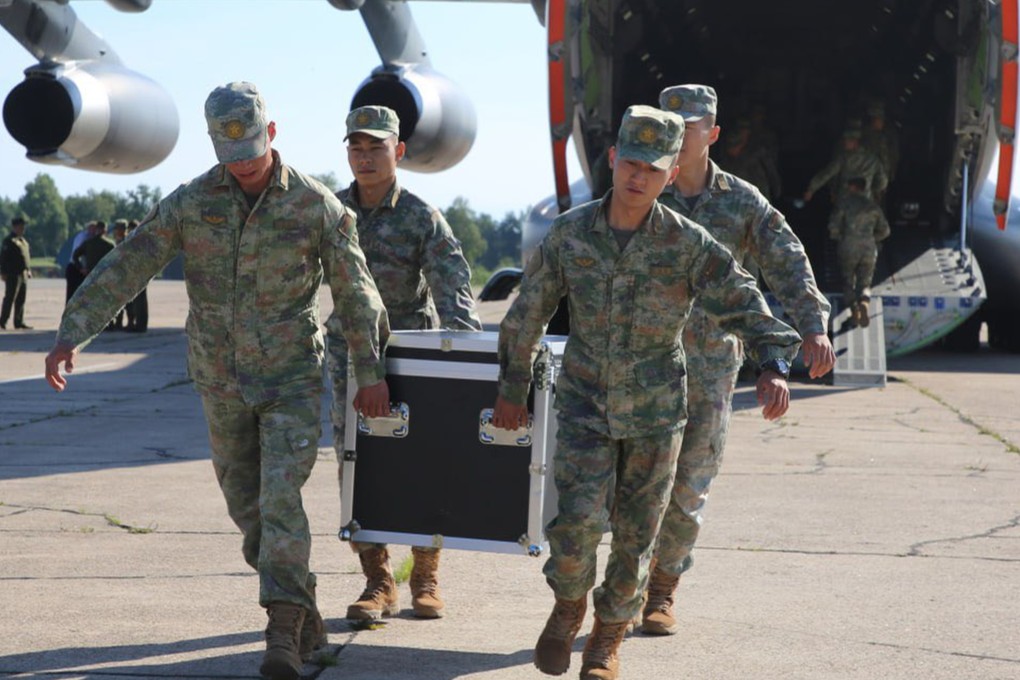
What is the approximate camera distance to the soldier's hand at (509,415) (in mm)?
4449

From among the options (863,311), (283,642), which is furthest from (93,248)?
(283,642)

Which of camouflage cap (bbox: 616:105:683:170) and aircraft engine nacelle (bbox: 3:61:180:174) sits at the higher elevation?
aircraft engine nacelle (bbox: 3:61:180:174)

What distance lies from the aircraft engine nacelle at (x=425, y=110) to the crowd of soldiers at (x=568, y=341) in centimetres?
991

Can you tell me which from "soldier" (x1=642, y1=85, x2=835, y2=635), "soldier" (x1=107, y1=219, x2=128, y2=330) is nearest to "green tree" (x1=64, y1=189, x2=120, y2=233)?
"soldier" (x1=107, y1=219, x2=128, y2=330)

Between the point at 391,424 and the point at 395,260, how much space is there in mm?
856

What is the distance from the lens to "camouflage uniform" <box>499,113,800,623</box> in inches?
171

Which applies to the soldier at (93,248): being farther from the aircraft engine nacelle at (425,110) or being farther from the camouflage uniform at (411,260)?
the camouflage uniform at (411,260)

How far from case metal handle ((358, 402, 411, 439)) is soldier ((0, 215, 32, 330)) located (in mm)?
15896

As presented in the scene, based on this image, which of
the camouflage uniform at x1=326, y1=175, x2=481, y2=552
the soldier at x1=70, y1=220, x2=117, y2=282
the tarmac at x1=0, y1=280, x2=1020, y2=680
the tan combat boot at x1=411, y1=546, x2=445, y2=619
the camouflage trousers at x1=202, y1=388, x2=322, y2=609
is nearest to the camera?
the camouflage trousers at x1=202, y1=388, x2=322, y2=609

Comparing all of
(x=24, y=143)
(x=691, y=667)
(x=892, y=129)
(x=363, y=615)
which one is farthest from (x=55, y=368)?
(x=892, y=129)

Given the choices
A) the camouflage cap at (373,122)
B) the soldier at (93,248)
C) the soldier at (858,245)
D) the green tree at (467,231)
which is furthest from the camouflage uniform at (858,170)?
the green tree at (467,231)

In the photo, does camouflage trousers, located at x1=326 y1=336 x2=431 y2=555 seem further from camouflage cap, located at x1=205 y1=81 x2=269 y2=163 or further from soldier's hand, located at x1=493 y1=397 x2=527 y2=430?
camouflage cap, located at x1=205 y1=81 x2=269 y2=163

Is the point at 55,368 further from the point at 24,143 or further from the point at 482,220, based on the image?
the point at 482,220

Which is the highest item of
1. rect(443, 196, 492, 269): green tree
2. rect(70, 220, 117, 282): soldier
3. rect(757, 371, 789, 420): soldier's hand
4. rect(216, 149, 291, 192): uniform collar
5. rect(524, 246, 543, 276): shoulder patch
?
rect(443, 196, 492, 269): green tree
